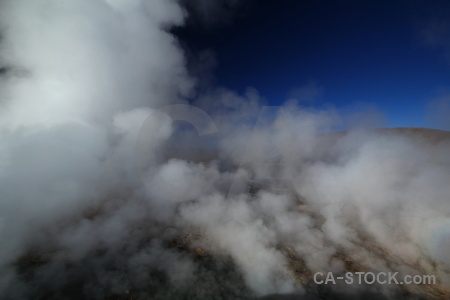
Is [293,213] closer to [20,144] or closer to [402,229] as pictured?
[402,229]

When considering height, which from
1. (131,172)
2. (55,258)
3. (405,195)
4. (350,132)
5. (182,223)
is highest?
(350,132)

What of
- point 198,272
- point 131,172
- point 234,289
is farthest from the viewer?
point 131,172

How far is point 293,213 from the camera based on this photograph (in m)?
8.37

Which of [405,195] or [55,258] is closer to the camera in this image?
[55,258]

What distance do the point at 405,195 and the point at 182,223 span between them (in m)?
8.09

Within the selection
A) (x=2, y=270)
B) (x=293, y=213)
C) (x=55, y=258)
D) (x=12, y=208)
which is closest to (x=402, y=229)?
(x=293, y=213)

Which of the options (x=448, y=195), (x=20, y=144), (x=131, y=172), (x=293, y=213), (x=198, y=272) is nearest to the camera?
(x=198, y=272)

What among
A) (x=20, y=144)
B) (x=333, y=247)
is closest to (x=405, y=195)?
(x=333, y=247)

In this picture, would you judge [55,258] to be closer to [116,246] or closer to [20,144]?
[116,246]

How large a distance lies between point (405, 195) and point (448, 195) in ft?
3.91

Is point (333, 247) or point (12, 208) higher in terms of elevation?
point (333, 247)

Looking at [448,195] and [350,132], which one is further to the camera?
[350,132]

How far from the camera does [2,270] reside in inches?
202

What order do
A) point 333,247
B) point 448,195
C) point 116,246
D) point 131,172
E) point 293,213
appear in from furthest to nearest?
point 131,172, point 293,213, point 448,195, point 333,247, point 116,246
